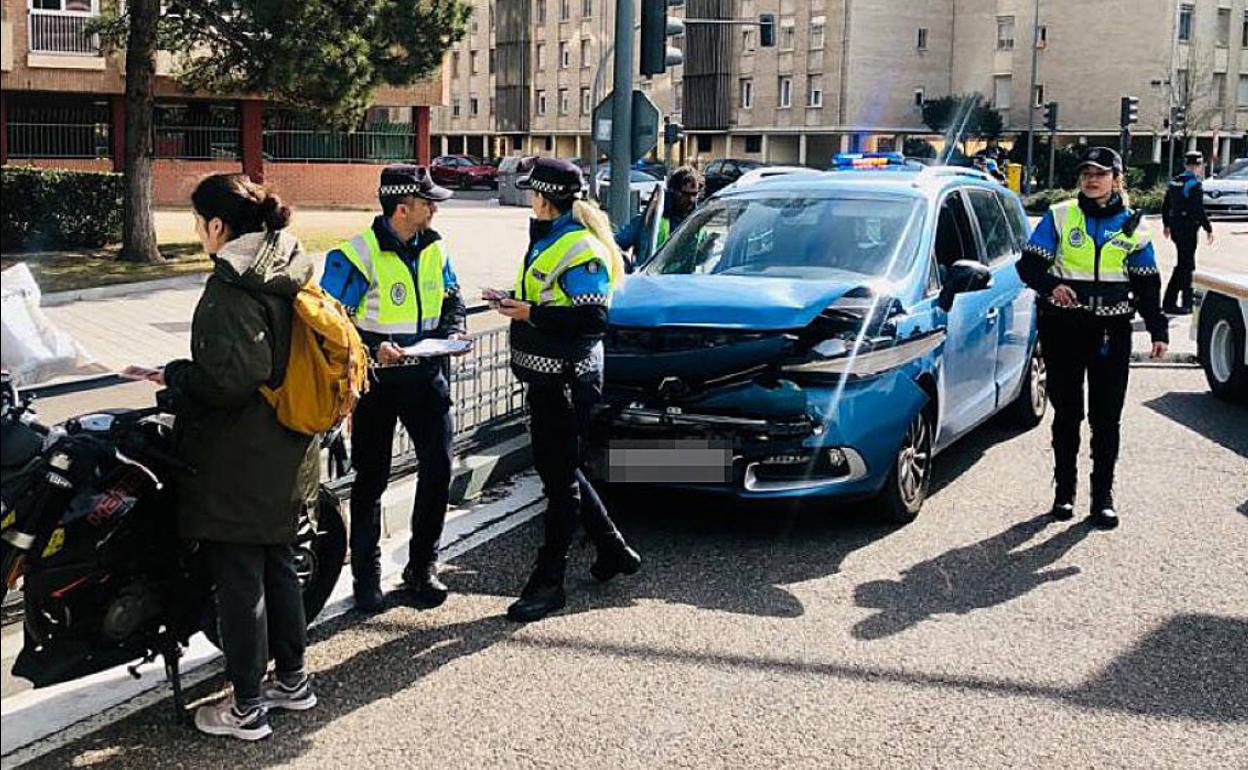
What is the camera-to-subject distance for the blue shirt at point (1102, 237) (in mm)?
7062

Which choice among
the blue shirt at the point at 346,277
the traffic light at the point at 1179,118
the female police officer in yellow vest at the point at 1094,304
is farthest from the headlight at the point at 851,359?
the traffic light at the point at 1179,118

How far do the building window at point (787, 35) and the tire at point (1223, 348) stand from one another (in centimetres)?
5802

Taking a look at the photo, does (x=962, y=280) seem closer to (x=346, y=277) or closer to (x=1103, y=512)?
(x=1103, y=512)

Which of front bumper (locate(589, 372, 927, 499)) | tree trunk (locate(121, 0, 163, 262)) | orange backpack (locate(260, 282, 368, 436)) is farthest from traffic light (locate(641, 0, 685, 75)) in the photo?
tree trunk (locate(121, 0, 163, 262))

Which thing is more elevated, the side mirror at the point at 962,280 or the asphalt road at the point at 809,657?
the side mirror at the point at 962,280

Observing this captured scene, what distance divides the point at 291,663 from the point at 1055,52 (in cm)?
6464

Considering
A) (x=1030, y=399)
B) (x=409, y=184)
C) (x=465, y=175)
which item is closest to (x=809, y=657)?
(x=409, y=184)

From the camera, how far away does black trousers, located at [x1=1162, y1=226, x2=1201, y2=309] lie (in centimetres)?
1638

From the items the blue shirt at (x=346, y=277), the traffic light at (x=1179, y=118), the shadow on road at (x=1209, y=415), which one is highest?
the traffic light at (x=1179, y=118)

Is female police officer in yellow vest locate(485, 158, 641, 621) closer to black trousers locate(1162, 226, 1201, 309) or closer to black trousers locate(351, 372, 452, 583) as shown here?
black trousers locate(351, 372, 452, 583)

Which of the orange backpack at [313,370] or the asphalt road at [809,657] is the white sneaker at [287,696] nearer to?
the asphalt road at [809,657]

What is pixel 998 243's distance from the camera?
8828 millimetres

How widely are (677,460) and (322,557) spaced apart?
1.99 meters

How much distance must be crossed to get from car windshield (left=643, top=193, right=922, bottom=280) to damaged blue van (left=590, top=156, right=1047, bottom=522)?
0.03 feet
